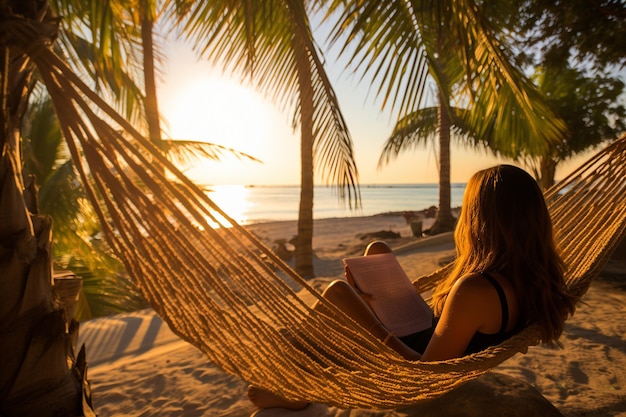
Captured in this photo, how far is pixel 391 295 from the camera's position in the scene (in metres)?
1.44

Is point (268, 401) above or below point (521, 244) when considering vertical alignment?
below

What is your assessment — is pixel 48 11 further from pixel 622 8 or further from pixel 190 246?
pixel 622 8

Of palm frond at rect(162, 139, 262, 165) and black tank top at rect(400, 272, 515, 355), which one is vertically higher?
palm frond at rect(162, 139, 262, 165)

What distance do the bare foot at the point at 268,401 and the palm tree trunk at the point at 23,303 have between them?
74 cm

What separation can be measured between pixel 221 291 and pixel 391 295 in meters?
0.63

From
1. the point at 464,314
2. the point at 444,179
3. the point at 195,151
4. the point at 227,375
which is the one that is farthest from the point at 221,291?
the point at 444,179

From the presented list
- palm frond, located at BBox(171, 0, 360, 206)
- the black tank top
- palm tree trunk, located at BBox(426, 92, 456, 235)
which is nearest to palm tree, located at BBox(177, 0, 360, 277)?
palm frond, located at BBox(171, 0, 360, 206)

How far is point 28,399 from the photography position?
830mm

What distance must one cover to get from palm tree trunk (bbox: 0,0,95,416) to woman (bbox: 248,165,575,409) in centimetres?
78

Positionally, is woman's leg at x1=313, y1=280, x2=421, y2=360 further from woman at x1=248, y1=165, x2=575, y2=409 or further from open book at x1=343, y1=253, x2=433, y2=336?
woman at x1=248, y1=165, x2=575, y2=409

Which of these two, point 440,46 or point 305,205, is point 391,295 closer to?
point 440,46

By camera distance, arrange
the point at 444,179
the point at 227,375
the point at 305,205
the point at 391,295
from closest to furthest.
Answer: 1. the point at 391,295
2. the point at 227,375
3. the point at 305,205
4. the point at 444,179

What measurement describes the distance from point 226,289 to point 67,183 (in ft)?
13.6

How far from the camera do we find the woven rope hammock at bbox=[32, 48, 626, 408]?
0.93 m
